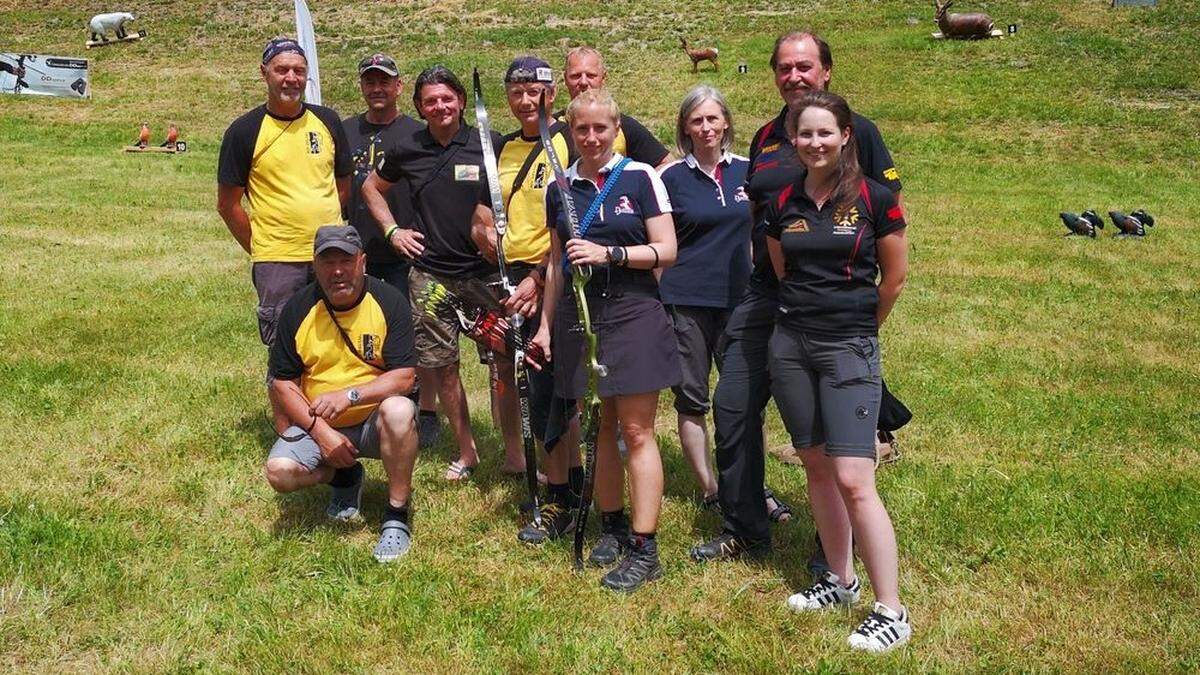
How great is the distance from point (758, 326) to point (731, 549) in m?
1.14

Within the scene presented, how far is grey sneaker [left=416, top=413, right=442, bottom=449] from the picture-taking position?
694 centimetres

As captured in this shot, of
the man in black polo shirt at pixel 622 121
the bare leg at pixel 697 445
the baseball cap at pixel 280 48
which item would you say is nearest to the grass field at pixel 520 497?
the bare leg at pixel 697 445

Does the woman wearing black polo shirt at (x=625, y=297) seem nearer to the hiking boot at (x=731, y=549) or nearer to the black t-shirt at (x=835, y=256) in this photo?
the hiking boot at (x=731, y=549)

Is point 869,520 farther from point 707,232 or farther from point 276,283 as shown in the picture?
point 276,283

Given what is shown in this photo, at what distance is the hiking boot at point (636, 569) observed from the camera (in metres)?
4.69

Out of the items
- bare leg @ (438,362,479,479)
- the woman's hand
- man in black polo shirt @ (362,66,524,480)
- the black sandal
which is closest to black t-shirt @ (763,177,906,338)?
the woman's hand

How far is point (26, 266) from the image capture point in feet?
39.8

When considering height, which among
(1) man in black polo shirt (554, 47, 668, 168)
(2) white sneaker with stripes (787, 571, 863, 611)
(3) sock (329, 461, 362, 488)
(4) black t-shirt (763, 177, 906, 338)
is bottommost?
(2) white sneaker with stripes (787, 571, 863, 611)

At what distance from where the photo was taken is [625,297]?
467 cm

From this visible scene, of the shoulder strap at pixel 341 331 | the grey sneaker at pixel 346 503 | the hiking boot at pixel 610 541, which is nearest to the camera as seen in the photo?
the hiking boot at pixel 610 541

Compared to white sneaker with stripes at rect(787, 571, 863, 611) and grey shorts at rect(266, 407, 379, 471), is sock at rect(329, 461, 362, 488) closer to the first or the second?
grey shorts at rect(266, 407, 379, 471)

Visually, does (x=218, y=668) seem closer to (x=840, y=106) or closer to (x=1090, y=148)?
(x=840, y=106)

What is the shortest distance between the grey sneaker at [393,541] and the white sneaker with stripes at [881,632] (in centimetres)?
220

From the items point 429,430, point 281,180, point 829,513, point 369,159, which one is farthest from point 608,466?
point 369,159
